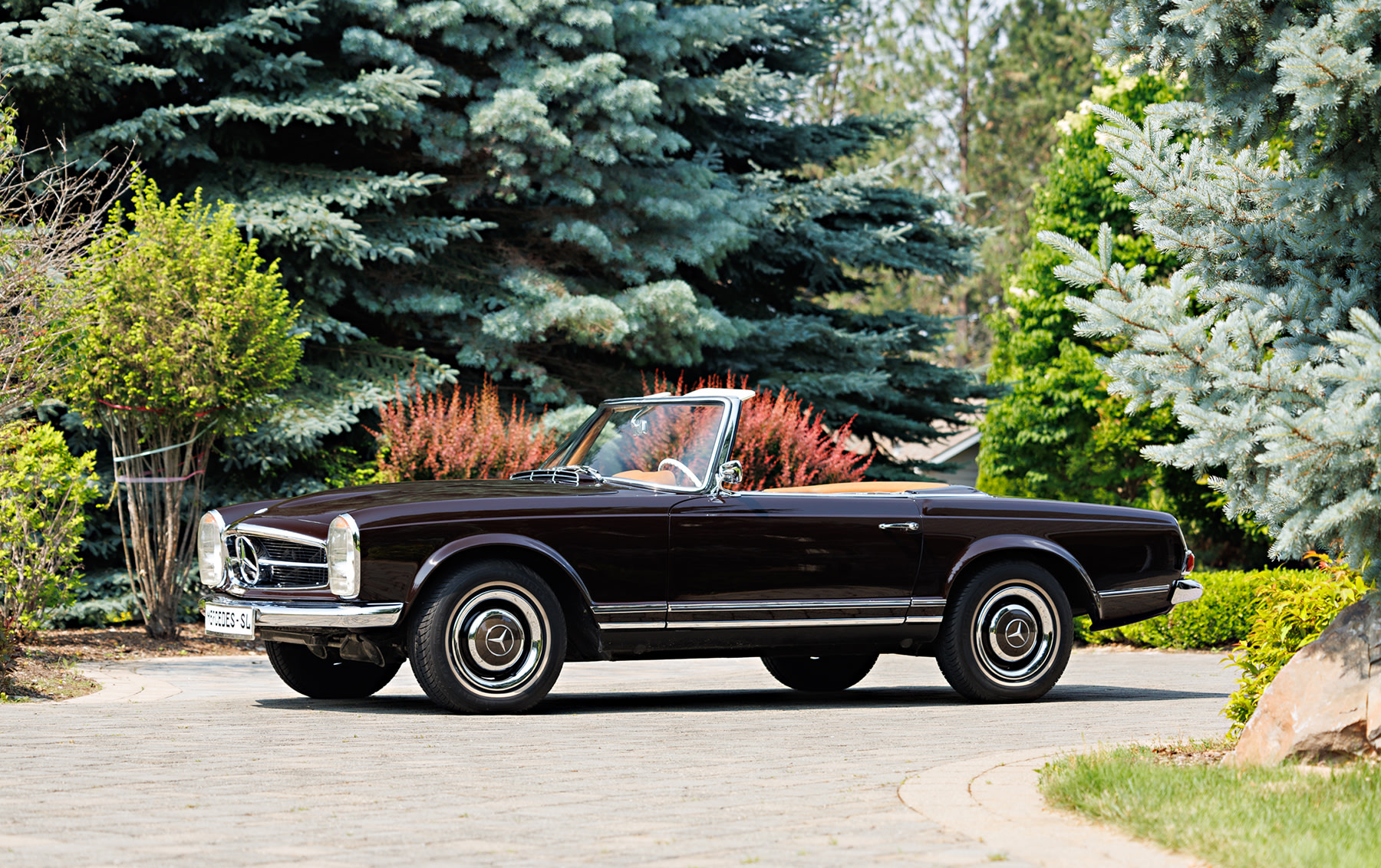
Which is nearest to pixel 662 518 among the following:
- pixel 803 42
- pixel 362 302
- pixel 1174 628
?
pixel 1174 628

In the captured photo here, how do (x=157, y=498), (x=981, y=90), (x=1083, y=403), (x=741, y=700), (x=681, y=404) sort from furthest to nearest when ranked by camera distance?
(x=981, y=90)
(x=1083, y=403)
(x=157, y=498)
(x=741, y=700)
(x=681, y=404)

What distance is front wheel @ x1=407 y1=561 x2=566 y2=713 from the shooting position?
772cm

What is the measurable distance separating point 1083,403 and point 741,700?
11190 mm

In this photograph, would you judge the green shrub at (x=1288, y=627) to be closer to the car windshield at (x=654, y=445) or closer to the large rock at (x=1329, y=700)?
the large rock at (x=1329, y=700)

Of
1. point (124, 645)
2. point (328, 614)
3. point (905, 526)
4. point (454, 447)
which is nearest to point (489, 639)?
point (328, 614)

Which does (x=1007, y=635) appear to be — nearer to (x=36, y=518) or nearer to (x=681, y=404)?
(x=681, y=404)

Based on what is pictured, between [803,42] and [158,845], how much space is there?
2022cm

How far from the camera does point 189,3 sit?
59.1 ft

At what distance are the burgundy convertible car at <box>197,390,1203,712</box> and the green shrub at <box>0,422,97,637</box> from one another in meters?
3.26

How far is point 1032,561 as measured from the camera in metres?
9.14

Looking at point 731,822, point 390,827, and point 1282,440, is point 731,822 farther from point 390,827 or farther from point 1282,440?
point 1282,440

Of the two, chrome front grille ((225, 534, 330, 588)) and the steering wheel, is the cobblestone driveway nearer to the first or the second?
chrome front grille ((225, 534, 330, 588))

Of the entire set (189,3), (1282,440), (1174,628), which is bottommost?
(1174,628)

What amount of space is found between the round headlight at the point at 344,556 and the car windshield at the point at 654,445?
5.61 feet
